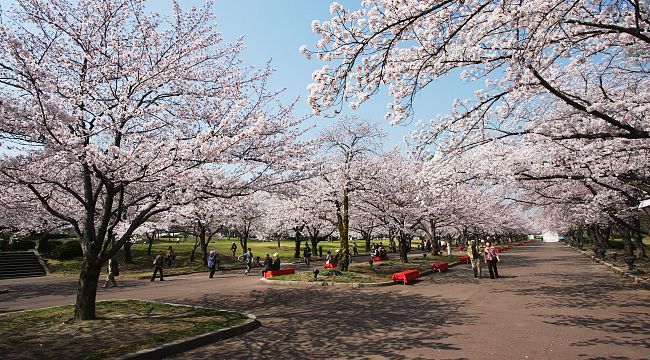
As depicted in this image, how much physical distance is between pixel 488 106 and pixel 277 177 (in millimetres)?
6098

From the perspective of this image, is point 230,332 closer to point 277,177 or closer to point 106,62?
point 277,177

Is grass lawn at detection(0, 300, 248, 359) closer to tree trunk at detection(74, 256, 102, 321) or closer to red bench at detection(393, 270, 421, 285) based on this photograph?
tree trunk at detection(74, 256, 102, 321)

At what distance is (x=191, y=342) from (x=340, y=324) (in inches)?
136

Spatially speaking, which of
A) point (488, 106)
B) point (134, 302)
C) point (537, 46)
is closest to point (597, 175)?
point (488, 106)

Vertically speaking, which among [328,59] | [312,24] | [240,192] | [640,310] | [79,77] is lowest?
[640,310]

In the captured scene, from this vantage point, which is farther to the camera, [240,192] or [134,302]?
[134,302]

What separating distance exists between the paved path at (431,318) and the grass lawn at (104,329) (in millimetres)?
1036

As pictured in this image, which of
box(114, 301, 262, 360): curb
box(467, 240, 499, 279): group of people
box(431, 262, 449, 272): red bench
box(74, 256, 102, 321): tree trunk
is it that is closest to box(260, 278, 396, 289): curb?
box(467, 240, 499, 279): group of people

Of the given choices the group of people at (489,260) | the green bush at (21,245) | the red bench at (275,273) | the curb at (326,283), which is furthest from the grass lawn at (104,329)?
the green bush at (21,245)

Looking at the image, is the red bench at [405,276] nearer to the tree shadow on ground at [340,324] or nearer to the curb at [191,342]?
the tree shadow on ground at [340,324]

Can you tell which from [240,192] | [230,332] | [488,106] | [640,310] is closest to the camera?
[230,332]

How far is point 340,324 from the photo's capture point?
356 inches

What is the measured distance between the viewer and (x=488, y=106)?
8.65m

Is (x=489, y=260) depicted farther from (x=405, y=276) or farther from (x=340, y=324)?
(x=340, y=324)
